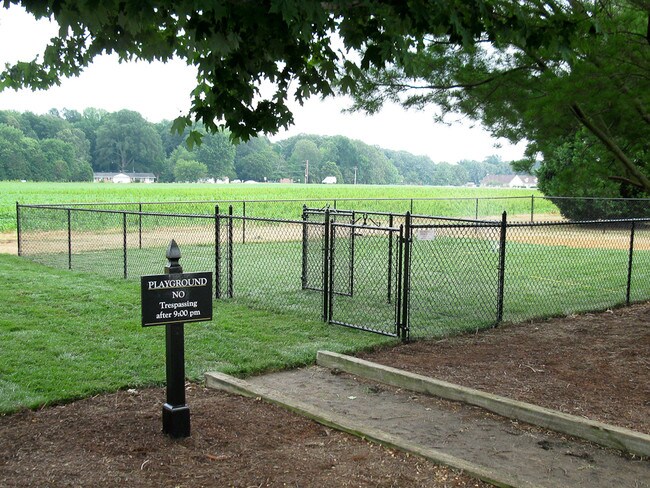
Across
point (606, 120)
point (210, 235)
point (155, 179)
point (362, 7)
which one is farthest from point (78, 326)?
point (155, 179)

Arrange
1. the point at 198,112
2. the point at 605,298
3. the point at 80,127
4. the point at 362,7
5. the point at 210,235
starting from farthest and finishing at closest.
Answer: the point at 80,127 → the point at 210,235 → the point at 605,298 → the point at 198,112 → the point at 362,7

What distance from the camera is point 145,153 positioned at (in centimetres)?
8450

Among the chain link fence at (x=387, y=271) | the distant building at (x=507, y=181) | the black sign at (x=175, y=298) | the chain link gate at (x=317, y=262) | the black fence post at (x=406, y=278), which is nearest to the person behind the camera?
the black sign at (x=175, y=298)

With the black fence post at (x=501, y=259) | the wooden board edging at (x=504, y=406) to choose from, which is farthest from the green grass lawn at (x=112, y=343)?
the black fence post at (x=501, y=259)

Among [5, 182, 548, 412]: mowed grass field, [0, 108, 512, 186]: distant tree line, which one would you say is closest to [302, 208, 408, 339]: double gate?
[5, 182, 548, 412]: mowed grass field

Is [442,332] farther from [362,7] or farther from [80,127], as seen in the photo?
[80,127]

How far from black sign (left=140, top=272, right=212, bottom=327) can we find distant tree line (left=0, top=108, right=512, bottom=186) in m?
61.7

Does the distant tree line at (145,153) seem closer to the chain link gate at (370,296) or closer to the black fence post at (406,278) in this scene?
the chain link gate at (370,296)

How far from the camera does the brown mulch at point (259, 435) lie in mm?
4180

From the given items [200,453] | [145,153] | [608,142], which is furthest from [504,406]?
[145,153]

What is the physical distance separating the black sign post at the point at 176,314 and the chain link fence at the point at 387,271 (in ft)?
11.7

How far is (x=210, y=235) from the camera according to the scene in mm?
25188

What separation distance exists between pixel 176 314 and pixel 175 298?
0.36 ft

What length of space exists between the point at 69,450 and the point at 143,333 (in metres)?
3.81
